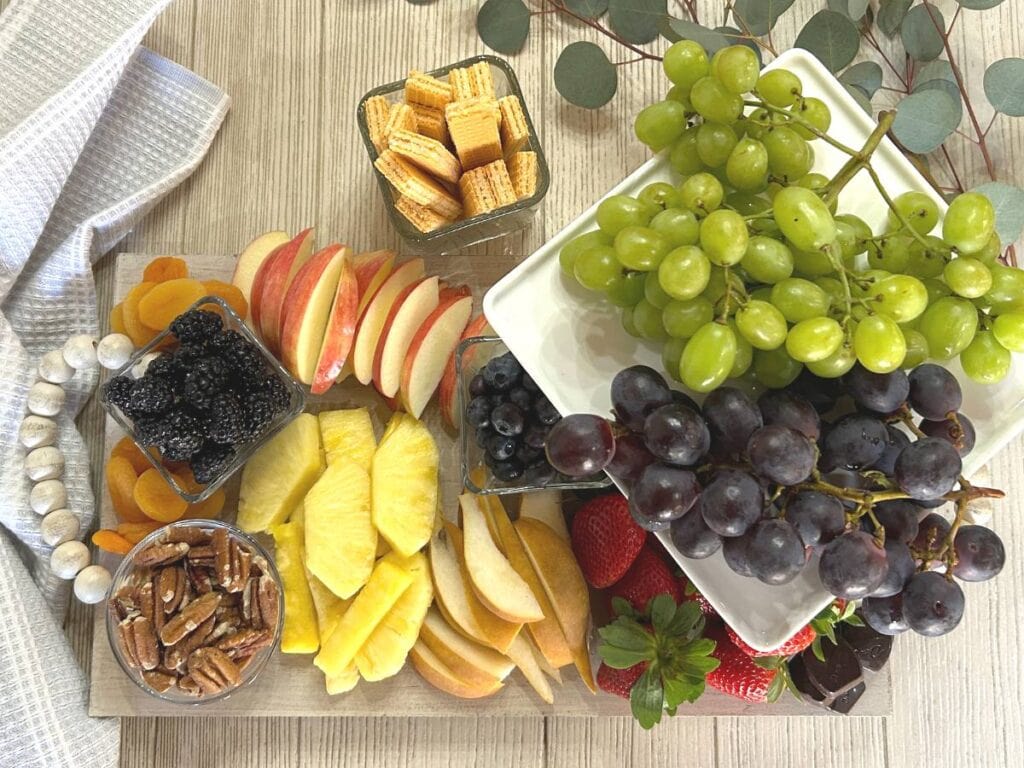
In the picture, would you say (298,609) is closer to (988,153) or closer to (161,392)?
(161,392)

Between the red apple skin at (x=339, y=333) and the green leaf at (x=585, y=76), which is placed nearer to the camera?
the red apple skin at (x=339, y=333)

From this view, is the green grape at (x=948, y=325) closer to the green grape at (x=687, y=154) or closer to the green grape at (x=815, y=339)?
the green grape at (x=815, y=339)

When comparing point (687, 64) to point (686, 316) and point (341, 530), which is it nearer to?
point (686, 316)

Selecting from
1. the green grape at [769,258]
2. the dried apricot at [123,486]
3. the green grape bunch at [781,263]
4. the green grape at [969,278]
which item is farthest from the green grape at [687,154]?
the dried apricot at [123,486]

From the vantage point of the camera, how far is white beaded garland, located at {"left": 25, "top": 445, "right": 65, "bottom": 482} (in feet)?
3.23

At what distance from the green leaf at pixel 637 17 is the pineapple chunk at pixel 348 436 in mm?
603

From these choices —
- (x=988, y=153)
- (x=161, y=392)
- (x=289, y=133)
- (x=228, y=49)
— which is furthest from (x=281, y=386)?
(x=988, y=153)

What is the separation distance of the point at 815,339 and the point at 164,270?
0.78 meters

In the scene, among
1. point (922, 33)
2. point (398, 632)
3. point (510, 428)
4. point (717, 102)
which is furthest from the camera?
point (922, 33)

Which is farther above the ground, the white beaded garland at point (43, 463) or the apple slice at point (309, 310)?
the apple slice at point (309, 310)

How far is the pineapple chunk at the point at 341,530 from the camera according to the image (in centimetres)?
96

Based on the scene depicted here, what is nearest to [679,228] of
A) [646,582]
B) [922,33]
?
[646,582]

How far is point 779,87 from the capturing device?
671 mm

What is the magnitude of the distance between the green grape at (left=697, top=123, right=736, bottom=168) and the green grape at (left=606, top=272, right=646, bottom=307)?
11 centimetres
